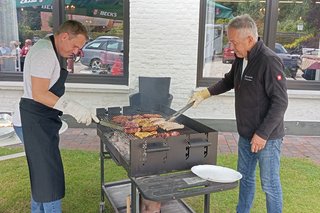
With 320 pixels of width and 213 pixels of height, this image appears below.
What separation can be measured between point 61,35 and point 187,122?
1.15 meters

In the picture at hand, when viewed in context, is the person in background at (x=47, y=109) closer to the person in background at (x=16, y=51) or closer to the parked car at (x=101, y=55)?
the parked car at (x=101, y=55)

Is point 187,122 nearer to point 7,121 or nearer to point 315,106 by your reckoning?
point 7,121

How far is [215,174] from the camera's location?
2.16m

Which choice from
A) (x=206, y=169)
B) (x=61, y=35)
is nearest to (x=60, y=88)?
(x=61, y=35)

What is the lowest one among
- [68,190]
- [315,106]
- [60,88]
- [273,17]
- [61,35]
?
[68,190]

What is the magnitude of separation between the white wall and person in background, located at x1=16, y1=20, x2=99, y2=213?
3138 mm

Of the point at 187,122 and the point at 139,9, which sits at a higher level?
the point at 139,9

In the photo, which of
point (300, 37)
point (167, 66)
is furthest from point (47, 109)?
point (300, 37)

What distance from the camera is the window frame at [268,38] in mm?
5562

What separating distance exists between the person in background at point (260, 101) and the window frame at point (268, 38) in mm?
2993

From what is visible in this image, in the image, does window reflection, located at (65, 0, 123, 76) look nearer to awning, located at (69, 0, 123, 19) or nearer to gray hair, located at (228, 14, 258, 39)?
awning, located at (69, 0, 123, 19)

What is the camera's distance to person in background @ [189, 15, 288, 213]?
2.45 m

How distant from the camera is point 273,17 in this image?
558 cm

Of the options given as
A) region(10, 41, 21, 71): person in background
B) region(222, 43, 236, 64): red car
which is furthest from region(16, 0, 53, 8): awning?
region(222, 43, 236, 64): red car
